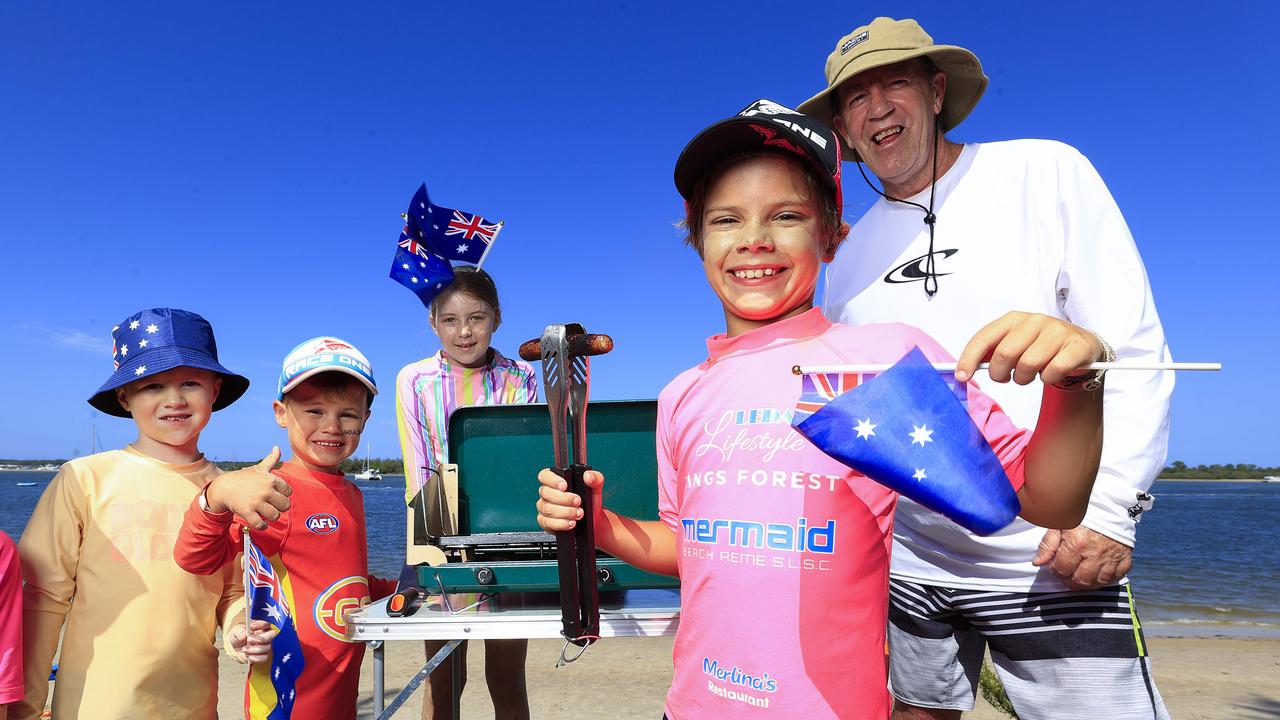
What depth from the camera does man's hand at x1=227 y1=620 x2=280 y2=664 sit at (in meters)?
2.13

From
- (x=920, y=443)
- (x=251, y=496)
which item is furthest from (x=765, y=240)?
(x=251, y=496)

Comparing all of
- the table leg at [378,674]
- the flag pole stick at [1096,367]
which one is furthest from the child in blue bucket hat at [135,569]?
the flag pole stick at [1096,367]

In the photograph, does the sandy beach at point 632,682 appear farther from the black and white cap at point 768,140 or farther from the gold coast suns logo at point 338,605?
the black and white cap at point 768,140

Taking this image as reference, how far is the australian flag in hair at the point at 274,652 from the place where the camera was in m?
2.16

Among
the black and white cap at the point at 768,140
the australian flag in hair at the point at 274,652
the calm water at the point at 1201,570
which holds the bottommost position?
the calm water at the point at 1201,570

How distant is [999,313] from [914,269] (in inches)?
11.1

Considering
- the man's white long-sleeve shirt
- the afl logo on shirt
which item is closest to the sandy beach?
the afl logo on shirt

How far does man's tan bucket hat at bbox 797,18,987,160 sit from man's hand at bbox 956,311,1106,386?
142 centimetres

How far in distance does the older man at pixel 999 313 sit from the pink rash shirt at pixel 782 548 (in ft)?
2.01

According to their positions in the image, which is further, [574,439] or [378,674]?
[378,674]

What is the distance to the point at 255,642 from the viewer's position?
7.00 ft

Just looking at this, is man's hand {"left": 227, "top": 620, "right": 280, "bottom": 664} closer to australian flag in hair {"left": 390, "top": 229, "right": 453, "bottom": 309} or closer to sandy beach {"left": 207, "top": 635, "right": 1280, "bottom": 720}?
australian flag in hair {"left": 390, "top": 229, "right": 453, "bottom": 309}

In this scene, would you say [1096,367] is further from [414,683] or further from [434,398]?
[434,398]

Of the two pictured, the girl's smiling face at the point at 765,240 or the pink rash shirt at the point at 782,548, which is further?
the girl's smiling face at the point at 765,240
